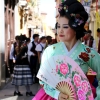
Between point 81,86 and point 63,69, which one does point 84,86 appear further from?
point 63,69

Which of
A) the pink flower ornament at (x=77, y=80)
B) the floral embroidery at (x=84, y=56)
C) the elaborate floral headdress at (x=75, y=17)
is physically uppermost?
the elaborate floral headdress at (x=75, y=17)

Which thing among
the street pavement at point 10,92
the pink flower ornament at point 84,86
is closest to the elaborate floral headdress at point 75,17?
the pink flower ornament at point 84,86

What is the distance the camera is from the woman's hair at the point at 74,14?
3.12 meters

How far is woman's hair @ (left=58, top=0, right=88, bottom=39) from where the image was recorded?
3.12m

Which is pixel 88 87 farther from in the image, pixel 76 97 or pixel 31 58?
pixel 31 58

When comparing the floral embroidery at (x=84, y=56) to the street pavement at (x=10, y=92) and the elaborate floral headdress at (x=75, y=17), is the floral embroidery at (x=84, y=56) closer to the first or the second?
the elaborate floral headdress at (x=75, y=17)

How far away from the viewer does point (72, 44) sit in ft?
10.6

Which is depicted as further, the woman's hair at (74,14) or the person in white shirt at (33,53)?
the person in white shirt at (33,53)

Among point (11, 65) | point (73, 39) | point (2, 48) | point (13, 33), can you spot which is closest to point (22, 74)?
point (2, 48)

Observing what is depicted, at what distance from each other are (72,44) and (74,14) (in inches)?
10.6

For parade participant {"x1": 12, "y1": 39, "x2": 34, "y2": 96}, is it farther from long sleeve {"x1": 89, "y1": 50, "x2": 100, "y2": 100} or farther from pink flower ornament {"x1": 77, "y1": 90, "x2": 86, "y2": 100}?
pink flower ornament {"x1": 77, "y1": 90, "x2": 86, "y2": 100}

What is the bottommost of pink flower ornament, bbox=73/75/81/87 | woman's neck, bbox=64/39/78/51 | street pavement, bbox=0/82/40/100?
street pavement, bbox=0/82/40/100

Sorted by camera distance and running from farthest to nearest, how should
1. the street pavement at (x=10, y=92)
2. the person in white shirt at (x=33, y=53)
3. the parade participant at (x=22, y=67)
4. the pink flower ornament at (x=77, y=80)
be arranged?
the person in white shirt at (x=33, y=53) < the street pavement at (x=10, y=92) < the parade participant at (x=22, y=67) < the pink flower ornament at (x=77, y=80)

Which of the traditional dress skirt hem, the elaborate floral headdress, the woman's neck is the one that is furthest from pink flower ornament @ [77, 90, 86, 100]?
the traditional dress skirt hem
